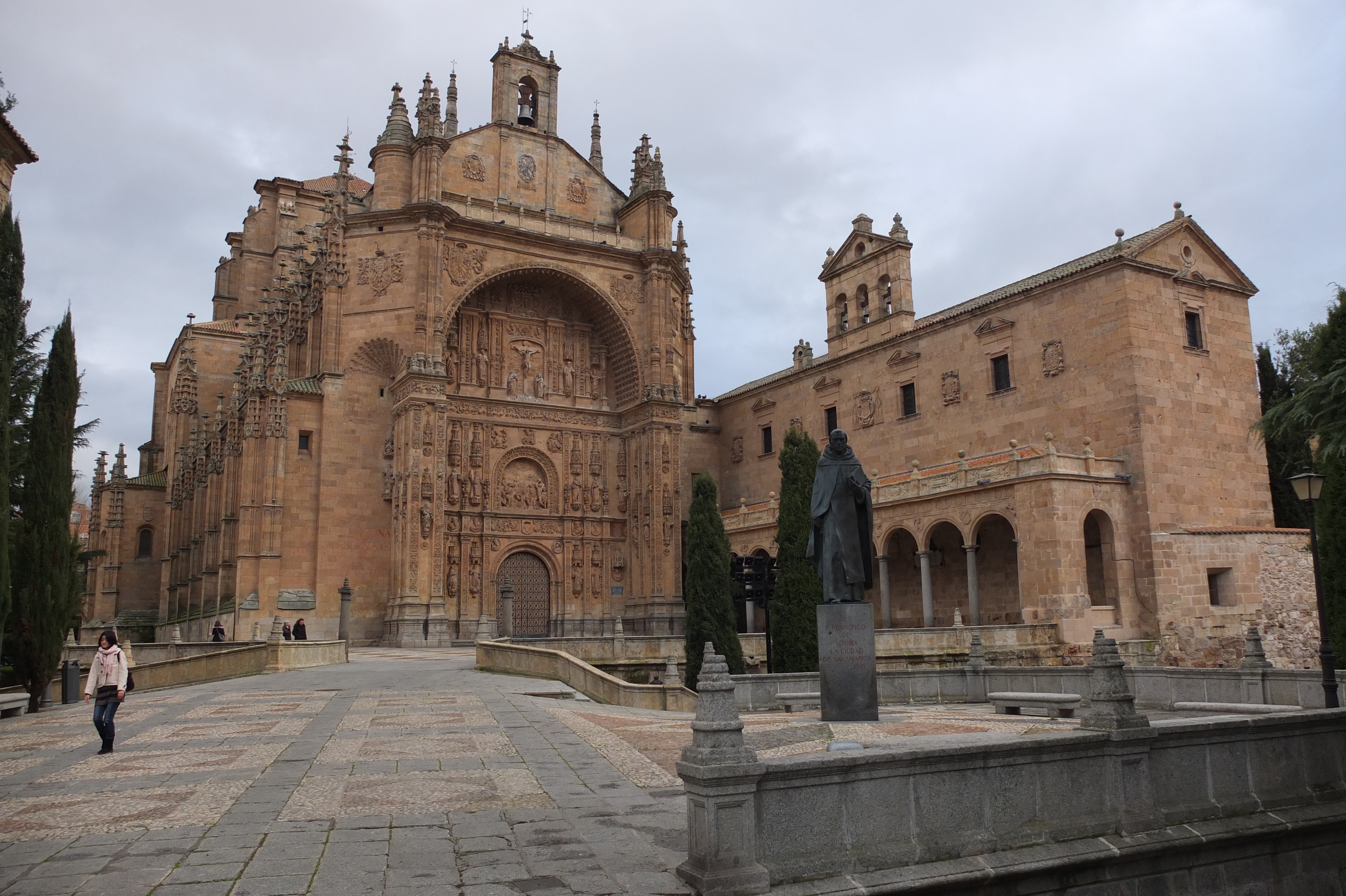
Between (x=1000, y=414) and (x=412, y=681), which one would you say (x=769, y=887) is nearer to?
(x=412, y=681)

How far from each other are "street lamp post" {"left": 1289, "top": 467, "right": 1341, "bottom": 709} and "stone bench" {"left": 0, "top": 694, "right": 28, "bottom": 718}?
18439 mm

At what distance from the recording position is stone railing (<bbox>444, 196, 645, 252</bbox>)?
3450cm

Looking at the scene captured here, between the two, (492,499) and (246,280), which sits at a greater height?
(246,280)

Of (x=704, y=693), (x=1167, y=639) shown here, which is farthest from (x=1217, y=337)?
(x=704, y=693)

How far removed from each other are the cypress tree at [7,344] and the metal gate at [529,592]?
19.9 metres

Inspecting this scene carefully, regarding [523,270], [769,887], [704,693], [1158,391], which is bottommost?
[769,887]

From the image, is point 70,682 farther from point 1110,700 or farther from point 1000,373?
point 1000,373

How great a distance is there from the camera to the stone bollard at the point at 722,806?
5.42 metres

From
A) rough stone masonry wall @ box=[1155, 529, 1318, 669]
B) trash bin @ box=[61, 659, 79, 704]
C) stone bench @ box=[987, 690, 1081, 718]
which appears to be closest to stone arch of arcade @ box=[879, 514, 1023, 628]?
rough stone masonry wall @ box=[1155, 529, 1318, 669]

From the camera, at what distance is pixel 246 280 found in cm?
5281

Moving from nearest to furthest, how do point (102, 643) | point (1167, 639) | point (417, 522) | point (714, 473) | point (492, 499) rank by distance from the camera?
point (102, 643), point (1167, 639), point (417, 522), point (492, 499), point (714, 473)

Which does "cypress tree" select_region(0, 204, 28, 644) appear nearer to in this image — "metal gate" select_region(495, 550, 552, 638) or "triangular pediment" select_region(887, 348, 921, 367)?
"metal gate" select_region(495, 550, 552, 638)

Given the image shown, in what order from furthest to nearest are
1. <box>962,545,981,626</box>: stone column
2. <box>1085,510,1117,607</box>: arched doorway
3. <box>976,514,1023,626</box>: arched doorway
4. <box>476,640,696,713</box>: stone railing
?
<box>976,514,1023,626</box>: arched doorway < <box>962,545,981,626</box>: stone column < <box>1085,510,1117,607</box>: arched doorway < <box>476,640,696,713</box>: stone railing

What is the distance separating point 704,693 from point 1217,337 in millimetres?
29026
